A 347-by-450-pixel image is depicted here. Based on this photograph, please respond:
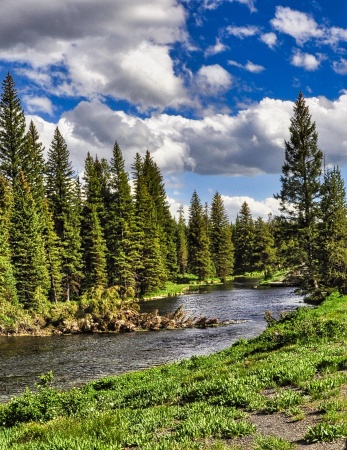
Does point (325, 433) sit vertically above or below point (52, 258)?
below

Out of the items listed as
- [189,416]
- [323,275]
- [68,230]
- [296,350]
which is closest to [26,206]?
[68,230]

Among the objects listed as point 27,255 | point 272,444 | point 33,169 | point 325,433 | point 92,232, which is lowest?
point 272,444

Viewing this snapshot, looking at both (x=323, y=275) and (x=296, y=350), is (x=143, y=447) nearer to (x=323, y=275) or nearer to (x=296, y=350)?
(x=296, y=350)

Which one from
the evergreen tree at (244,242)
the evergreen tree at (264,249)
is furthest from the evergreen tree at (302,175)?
the evergreen tree at (244,242)

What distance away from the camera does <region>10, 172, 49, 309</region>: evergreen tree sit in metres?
49.3

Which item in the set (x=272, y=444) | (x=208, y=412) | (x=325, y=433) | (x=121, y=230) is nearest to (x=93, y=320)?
(x=121, y=230)

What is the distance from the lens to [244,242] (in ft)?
413

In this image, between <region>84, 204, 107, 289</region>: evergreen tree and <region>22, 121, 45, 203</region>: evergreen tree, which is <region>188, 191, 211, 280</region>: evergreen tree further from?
<region>22, 121, 45, 203</region>: evergreen tree

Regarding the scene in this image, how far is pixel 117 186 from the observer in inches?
2990

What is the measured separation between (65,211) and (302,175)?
1488 inches

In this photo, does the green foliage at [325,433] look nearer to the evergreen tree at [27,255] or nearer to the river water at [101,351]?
the river water at [101,351]

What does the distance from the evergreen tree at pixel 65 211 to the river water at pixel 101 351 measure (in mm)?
24796

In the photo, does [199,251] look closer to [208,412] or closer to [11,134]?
[11,134]

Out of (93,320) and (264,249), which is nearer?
(93,320)
